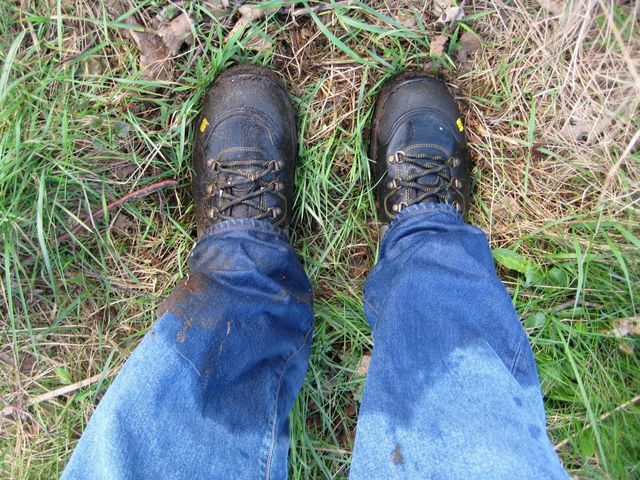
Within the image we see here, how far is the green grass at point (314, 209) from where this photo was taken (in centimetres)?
148

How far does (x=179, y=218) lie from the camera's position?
1.65m

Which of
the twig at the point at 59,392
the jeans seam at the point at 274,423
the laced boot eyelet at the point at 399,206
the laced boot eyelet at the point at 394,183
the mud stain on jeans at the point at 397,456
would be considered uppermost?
the laced boot eyelet at the point at 394,183

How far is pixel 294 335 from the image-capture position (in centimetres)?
141

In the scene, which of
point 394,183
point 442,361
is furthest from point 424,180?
point 442,361

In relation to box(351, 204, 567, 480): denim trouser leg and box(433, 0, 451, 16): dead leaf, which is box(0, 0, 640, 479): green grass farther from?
box(351, 204, 567, 480): denim trouser leg

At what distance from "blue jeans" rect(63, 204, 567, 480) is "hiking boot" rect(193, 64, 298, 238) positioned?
0.52 ft

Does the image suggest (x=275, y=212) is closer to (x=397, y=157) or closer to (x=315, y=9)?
(x=397, y=157)

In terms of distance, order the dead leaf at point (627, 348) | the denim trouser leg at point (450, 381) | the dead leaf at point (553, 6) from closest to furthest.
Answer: the denim trouser leg at point (450, 381)
the dead leaf at point (553, 6)
the dead leaf at point (627, 348)

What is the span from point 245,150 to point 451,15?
29.3 inches

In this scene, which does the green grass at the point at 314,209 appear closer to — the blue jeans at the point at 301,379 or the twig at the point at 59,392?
the twig at the point at 59,392

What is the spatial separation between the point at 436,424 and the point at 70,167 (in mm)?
1238

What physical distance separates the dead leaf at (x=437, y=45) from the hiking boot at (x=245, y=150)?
0.47 metres

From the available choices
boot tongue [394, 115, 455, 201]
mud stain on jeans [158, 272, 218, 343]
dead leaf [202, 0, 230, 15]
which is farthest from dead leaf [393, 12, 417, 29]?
mud stain on jeans [158, 272, 218, 343]

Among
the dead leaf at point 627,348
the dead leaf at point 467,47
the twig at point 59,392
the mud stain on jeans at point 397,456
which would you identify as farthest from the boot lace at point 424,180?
the twig at point 59,392
